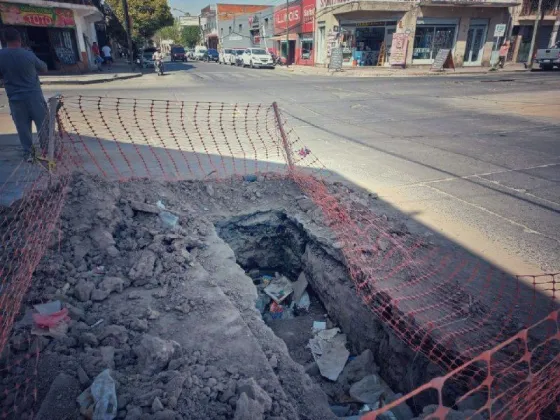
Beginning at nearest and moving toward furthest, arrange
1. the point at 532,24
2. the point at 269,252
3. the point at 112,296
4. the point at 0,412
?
the point at 0,412 < the point at 112,296 < the point at 269,252 < the point at 532,24

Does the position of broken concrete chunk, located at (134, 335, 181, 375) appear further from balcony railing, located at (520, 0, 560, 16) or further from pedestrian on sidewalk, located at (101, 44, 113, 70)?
balcony railing, located at (520, 0, 560, 16)

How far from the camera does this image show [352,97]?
14906 millimetres

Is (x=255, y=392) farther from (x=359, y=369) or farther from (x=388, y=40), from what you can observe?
(x=388, y=40)

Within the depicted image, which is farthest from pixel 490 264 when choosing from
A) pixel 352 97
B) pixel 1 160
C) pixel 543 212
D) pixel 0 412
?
pixel 352 97

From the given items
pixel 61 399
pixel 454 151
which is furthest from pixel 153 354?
pixel 454 151

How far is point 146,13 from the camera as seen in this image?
34.0 meters

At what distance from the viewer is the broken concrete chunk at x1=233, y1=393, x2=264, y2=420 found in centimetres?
191

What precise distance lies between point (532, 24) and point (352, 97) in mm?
27341

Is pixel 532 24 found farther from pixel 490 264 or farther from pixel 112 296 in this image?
pixel 112 296

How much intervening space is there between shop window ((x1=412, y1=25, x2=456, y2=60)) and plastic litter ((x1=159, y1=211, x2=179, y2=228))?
2995cm

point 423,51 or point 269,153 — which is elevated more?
point 423,51

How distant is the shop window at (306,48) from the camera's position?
35.3 meters

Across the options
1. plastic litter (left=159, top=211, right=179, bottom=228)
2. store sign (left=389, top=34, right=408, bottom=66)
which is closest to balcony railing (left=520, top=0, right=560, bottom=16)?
store sign (left=389, top=34, right=408, bottom=66)

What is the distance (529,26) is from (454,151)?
3331cm
